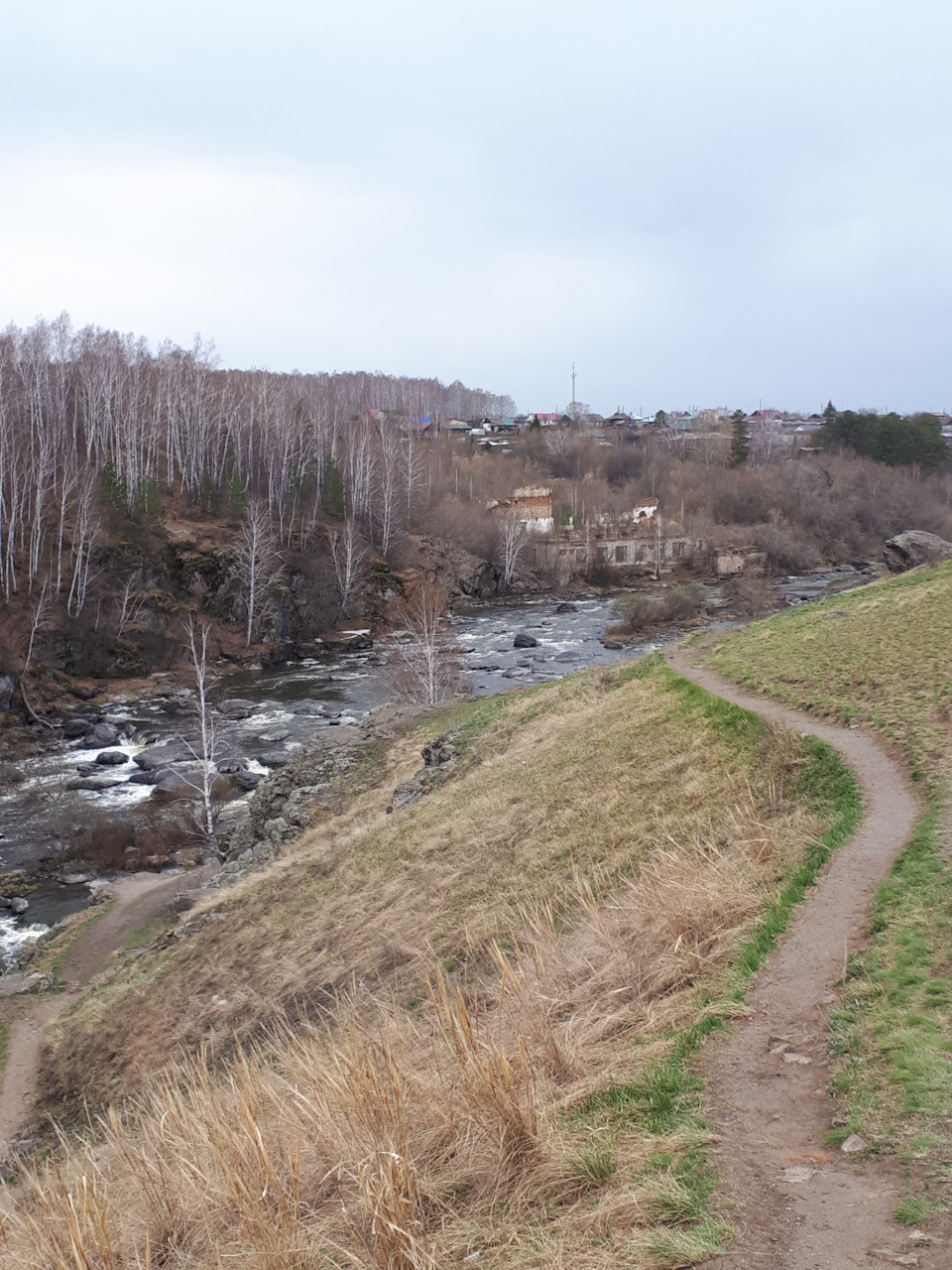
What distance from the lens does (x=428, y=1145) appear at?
16.5 ft

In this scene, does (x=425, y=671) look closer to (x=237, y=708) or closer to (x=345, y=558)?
(x=237, y=708)

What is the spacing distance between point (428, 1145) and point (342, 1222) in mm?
604

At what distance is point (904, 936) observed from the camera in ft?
23.0

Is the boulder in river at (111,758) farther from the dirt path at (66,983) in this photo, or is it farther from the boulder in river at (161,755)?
the dirt path at (66,983)

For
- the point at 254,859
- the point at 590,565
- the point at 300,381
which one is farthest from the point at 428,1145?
the point at 300,381

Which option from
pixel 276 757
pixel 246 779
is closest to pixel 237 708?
pixel 276 757

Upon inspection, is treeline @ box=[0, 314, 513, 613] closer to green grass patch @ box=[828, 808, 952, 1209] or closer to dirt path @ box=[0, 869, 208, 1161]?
dirt path @ box=[0, 869, 208, 1161]

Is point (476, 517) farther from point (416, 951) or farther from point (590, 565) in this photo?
point (416, 951)

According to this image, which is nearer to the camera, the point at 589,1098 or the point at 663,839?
the point at 589,1098

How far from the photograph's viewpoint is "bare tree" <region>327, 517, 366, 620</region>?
180ft

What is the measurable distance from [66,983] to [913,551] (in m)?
32.3

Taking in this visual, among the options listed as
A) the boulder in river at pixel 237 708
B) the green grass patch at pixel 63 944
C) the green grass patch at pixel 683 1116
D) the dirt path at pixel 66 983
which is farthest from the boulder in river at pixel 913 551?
the green grass patch at pixel 63 944

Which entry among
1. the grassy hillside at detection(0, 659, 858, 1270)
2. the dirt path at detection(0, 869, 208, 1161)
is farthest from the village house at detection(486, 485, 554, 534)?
the grassy hillside at detection(0, 659, 858, 1270)

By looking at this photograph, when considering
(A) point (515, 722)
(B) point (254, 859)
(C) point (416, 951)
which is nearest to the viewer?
(C) point (416, 951)
